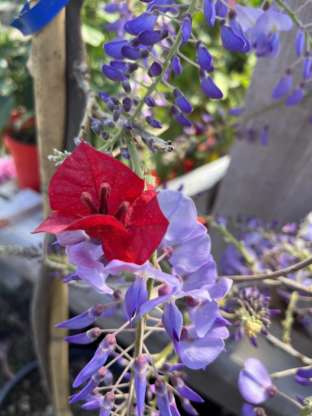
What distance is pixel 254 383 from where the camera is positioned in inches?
24.1

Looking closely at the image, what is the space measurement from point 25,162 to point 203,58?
105cm

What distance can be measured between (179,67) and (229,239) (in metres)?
0.34

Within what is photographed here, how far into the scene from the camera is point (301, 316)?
0.88 meters

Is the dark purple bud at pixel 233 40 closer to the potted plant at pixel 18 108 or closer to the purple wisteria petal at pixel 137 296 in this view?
the purple wisteria petal at pixel 137 296

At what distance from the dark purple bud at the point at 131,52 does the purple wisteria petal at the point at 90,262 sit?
0.73 ft

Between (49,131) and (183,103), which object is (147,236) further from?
(49,131)

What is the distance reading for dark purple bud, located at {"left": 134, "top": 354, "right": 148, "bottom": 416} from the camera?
427 mm

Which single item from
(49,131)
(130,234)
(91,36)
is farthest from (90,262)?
(91,36)

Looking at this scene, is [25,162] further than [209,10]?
Yes

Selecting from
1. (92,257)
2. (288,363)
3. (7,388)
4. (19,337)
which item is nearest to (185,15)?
(92,257)

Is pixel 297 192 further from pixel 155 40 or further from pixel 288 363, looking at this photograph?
pixel 155 40

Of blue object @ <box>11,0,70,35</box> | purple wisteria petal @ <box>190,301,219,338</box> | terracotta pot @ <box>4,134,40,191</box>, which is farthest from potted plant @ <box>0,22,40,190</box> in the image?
purple wisteria petal @ <box>190,301,219,338</box>

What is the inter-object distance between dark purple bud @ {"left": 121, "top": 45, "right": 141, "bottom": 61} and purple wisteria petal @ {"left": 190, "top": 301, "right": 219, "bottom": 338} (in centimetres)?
26

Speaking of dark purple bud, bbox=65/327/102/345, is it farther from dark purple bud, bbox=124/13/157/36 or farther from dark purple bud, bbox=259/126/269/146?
dark purple bud, bbox=259/126/269/146
